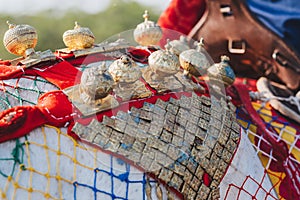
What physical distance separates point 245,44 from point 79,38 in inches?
31.4

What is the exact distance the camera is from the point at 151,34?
1.38 metres

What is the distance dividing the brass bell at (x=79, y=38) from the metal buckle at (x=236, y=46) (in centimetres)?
78

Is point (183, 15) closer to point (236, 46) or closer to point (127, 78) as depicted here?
point (236, 46)

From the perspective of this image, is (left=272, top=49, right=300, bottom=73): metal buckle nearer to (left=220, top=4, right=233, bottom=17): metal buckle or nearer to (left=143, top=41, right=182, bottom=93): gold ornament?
(left=220, top=4, right=233, bottom=17): metal buckle

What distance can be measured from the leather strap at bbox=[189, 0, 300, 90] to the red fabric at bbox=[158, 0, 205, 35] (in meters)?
0.12

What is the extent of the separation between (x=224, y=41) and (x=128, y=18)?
616cm

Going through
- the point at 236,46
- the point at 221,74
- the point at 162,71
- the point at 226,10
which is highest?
the point at 162,71

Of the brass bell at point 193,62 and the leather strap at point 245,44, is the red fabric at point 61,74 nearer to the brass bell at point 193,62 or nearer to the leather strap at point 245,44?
the brass bell at point 193,62

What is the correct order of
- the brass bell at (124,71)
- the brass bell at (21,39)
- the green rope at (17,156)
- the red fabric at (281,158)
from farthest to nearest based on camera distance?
the red fabric at (281,158)
the brass bell at (21,39)
the brass bell at (124,71)
the green rope at (17,156)

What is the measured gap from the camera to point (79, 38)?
1.26 meters


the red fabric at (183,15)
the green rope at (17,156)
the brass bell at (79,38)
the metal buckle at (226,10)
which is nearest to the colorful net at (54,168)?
the green rope at (17,156)

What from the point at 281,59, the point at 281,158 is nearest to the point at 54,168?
the point at 281,158

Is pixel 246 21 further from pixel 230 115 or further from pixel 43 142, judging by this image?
pixel 43 142

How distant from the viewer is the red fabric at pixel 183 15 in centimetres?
214
